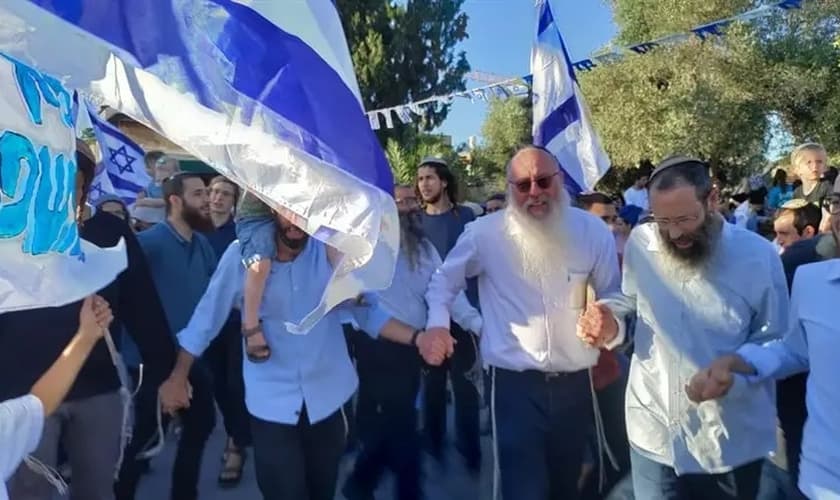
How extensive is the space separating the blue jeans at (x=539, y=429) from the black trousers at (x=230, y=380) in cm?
207

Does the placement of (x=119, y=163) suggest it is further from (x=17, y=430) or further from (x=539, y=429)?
(x=17, y=430)

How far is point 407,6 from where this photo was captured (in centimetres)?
2833

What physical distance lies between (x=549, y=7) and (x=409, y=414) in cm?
354

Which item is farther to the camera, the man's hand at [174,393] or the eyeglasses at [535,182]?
the eyeglasses at [535,182]

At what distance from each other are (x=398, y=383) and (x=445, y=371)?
90 cm

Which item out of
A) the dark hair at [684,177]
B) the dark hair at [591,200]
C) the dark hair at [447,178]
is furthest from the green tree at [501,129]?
the dark hair at [684,177]

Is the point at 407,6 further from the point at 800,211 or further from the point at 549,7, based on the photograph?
the point at 800,211

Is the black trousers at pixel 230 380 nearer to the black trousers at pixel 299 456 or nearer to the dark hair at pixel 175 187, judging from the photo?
the dark hair at pixel 175 187

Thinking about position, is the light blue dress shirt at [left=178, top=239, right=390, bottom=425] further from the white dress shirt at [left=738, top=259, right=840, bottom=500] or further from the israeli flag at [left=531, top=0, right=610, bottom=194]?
the israeli flag at [left=531, top=0, right=610, bottom=194]

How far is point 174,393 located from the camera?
374cm

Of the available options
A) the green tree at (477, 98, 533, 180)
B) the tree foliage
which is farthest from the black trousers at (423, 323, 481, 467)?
the green tree at (477, 98, 533, 180)

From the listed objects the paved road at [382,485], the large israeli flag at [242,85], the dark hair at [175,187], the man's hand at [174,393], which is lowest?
the paved road at [382,485]

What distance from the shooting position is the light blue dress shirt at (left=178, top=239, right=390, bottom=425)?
3.60m

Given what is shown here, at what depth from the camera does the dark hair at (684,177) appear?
3.08 metres
